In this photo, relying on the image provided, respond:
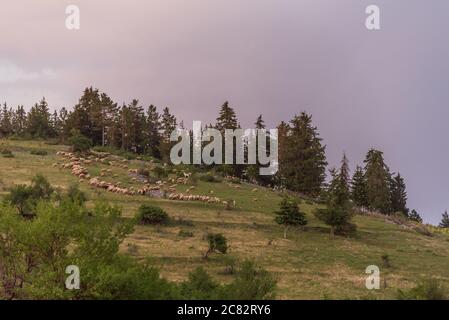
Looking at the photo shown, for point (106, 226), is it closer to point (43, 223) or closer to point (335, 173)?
point (43, 223)

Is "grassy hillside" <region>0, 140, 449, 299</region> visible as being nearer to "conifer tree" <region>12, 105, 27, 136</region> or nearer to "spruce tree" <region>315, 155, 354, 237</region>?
"spruce tree" <region>315, 155, 354, 237</region>

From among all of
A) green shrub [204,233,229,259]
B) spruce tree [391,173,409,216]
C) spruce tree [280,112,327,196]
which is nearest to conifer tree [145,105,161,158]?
spruce tree [280,112,327,196]

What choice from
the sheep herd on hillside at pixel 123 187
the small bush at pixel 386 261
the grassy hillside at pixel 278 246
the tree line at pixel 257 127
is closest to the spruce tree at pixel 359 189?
the tree line at pixel 257 127

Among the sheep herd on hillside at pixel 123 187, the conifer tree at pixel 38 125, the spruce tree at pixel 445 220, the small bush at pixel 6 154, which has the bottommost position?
the spruce tree at pixel 445 220

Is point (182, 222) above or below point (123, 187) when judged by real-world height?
below

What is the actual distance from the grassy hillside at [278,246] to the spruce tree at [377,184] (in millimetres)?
19570

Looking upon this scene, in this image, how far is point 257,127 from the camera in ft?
259

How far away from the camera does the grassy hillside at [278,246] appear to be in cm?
2494

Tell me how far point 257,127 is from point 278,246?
48348 mm

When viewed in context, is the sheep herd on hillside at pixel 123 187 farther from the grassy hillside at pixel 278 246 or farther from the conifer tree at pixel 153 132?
the conifer tree at pixel 153 132

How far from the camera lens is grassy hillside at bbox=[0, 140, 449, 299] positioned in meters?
24.9

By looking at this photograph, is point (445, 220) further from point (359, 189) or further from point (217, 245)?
point (217, 245)

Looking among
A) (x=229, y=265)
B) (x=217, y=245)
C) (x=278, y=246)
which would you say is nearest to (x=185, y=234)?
(x=217, y=245)

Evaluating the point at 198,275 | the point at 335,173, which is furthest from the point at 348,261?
the point at 335,173
